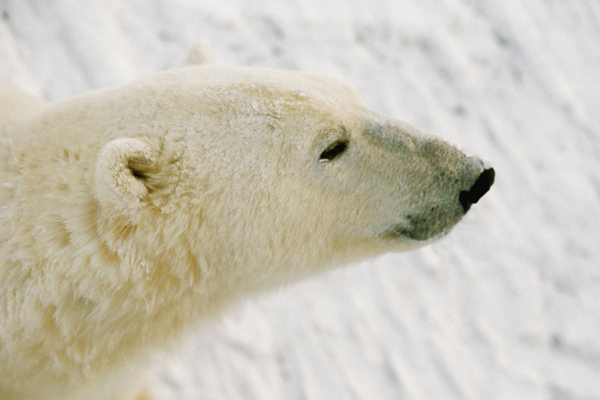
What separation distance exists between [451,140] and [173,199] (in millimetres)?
1791

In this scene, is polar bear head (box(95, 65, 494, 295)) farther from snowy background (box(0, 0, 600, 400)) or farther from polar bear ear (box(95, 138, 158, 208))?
snowy background (box(0, 0, 600, 400))

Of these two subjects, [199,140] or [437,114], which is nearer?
[199,140]

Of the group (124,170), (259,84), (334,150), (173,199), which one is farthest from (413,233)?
(124,170)

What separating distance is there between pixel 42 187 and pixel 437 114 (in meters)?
3.21

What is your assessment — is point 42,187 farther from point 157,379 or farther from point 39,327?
point 157,379

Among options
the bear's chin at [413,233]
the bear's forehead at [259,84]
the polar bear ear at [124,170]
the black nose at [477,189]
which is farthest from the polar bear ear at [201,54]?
the black nose at [477,189]

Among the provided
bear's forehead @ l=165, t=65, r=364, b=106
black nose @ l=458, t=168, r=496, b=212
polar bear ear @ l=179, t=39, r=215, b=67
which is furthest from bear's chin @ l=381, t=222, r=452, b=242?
polar bear ear @ l=179, t=39, r=215, b=67

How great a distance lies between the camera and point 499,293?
125 inches

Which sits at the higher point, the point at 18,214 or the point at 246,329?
the point at 18,214

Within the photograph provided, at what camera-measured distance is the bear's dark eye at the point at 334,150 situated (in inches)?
69.9

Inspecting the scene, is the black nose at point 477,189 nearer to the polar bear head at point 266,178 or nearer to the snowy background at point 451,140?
the polar bear head at point 266,178

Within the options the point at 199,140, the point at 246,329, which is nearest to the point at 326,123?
the point at 199,140

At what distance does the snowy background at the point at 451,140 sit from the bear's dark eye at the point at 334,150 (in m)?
0.75

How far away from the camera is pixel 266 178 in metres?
1.68
